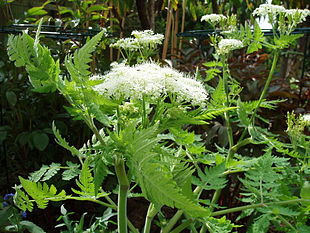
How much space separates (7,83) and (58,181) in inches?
27.2

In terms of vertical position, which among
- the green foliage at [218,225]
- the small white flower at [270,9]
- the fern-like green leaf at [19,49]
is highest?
the small white flower at [270,9]

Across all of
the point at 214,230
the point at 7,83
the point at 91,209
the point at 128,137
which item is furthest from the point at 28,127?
the point at 128,137

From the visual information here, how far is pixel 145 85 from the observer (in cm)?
83

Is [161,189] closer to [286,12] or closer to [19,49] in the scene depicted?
[19,49]

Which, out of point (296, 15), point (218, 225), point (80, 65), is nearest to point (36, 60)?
point (80, 65)

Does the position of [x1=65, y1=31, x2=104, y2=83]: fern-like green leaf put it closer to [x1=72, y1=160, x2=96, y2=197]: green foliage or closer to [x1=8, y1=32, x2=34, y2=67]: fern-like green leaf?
[x1=8, y1=32, x2=34, y2=67]: fern-like green leaf

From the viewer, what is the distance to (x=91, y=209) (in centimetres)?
211

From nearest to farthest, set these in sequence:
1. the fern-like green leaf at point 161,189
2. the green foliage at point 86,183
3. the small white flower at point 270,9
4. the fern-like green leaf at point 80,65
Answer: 1. the fern-like green leaf at point 161,189
2. the fern-like green leaf at point 80,65
3. the green foliage at point 86,183
4. the small white flower at point 270,9

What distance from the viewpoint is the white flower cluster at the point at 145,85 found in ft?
2.69

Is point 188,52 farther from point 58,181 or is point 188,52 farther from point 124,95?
point 124,95

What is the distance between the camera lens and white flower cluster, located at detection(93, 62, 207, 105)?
819 millimetres

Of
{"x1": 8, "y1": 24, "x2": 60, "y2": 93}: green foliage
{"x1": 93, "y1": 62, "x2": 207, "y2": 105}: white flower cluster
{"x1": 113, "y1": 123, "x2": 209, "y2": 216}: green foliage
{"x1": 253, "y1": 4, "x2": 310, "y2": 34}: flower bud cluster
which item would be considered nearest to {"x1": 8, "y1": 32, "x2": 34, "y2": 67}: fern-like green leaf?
{"x1": 8, "y1": 24, "x2": 60, "y2": 93}: green foliage

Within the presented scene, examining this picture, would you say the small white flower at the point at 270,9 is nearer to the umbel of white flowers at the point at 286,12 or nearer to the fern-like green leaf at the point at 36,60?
the umbel of white flowers at the point at 286,12

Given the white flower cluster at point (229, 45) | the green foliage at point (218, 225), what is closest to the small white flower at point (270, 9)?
the white flower cluster at point (229, 45)
